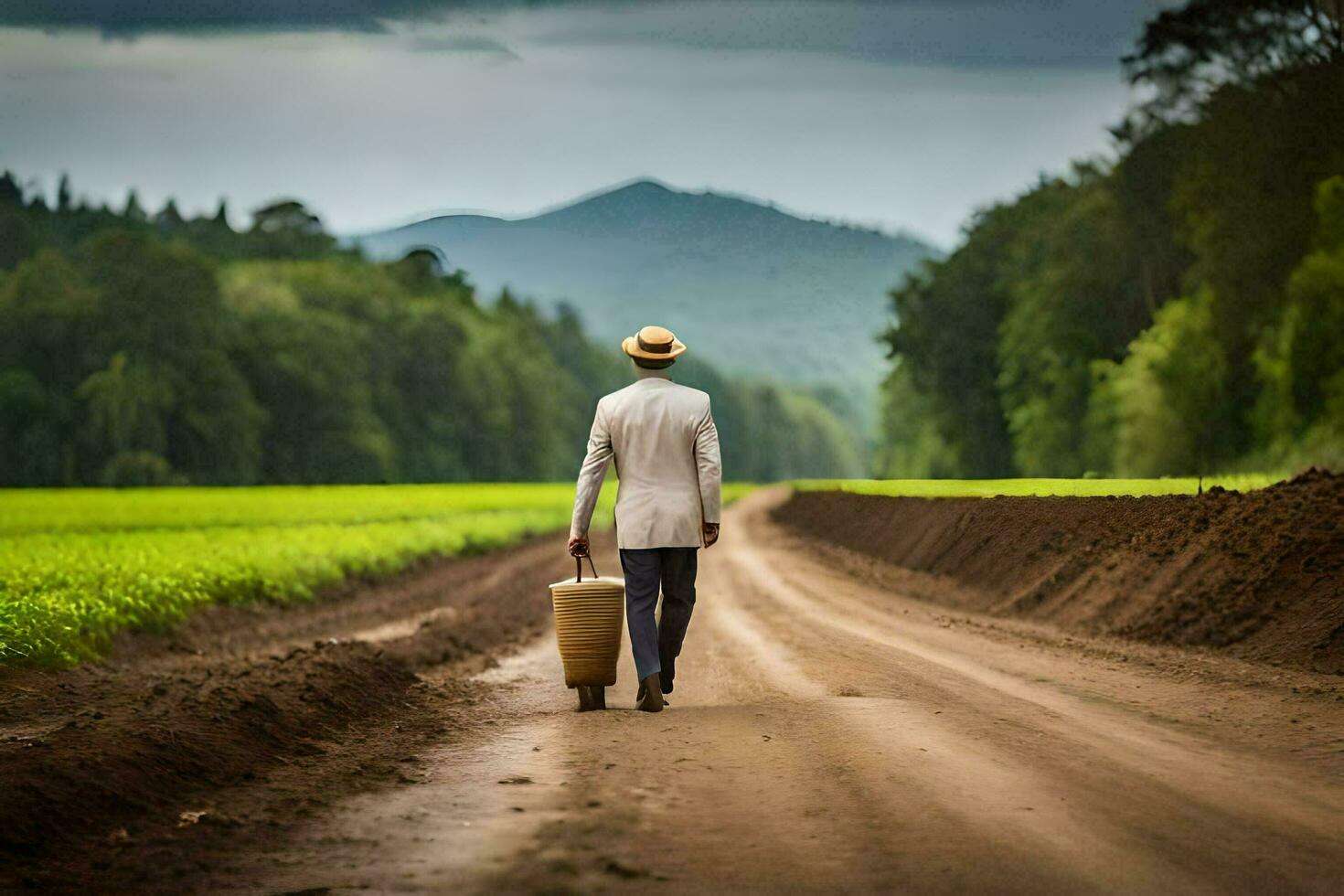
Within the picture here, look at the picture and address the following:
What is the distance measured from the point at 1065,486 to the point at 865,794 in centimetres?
1550

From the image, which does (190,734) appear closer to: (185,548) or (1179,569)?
(1179,569)

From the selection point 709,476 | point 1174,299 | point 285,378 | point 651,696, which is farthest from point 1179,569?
point 285,378

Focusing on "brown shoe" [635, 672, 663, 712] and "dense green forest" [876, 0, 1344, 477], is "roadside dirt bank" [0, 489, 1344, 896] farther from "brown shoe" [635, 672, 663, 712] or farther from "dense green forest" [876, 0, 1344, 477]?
"dense green forest" [876, 0, 1344, 477]

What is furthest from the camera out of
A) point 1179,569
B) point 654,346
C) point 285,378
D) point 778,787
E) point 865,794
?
point 285,378

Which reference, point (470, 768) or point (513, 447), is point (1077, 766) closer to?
point (470, 768)

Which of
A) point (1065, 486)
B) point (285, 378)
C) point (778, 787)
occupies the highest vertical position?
point (285, 378)

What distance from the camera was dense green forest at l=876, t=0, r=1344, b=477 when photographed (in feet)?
84.3

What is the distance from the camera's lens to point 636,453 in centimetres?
980

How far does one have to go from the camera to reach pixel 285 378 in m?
82.2

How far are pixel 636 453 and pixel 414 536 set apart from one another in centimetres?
2587

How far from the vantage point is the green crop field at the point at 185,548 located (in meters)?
15.7

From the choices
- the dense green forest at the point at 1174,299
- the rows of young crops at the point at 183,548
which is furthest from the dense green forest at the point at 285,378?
the dense green forest at the point at 1174,299

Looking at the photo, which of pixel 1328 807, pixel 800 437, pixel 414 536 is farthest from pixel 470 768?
pixel 800 437

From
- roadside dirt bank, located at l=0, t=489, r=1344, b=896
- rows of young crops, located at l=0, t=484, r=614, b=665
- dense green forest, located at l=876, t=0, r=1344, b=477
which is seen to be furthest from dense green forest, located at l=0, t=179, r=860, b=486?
roadside dirt bank, located at l=0, t=489, r=1344, b=896
